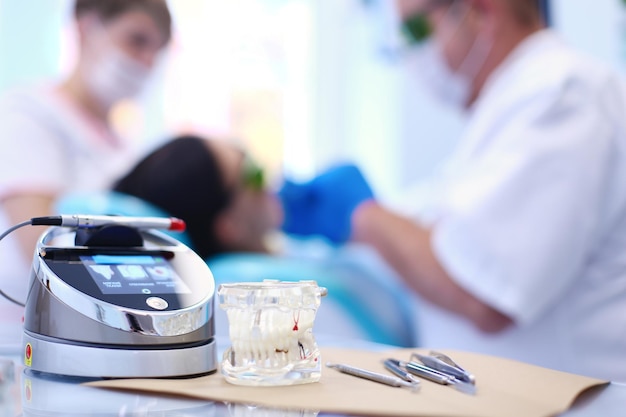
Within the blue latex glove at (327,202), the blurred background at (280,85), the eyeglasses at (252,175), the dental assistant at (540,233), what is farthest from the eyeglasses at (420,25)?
the blurred background at (280,85)

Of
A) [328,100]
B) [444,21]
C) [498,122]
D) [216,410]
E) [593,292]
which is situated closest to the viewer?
[216,410]

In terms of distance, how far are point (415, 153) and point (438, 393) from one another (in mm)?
2501

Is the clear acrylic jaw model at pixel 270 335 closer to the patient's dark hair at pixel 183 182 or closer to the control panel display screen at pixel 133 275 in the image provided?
the control panel display screen at pixel 133 275

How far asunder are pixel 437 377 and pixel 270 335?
0.13 metres

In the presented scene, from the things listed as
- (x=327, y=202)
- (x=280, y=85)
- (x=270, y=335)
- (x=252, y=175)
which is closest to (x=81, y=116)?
(x=252, y=175)

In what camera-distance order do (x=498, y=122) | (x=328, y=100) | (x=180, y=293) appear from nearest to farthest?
(x=180, y=293), (x=498, y=122), (x=328, y=100)

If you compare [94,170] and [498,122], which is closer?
[498,122]

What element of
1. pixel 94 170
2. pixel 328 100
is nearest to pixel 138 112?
pixel 328 100

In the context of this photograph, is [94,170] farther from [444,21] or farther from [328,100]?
[328,100]

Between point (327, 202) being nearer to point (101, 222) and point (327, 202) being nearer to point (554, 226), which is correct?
point (554, 226)

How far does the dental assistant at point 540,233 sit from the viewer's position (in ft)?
3.79

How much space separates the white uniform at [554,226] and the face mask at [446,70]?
336 millimetres

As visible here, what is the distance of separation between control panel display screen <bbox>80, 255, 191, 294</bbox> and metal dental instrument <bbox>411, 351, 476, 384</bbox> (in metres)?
0.20

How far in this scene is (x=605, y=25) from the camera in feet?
6.73
